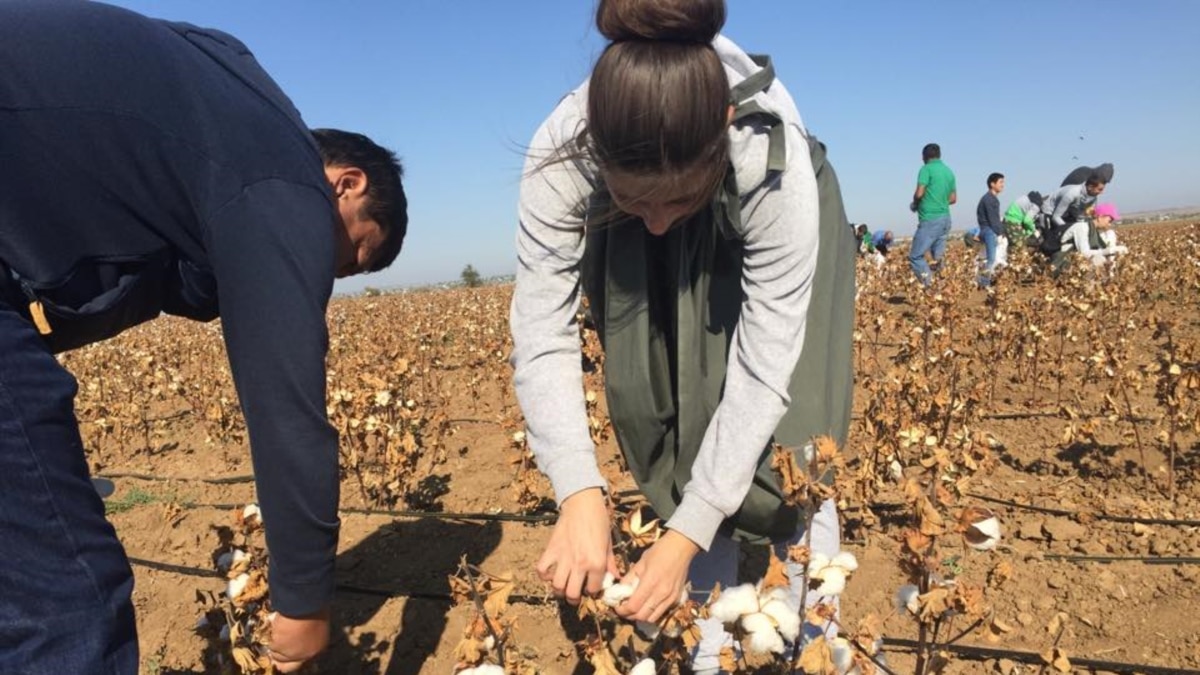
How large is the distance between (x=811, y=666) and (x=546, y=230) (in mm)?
883

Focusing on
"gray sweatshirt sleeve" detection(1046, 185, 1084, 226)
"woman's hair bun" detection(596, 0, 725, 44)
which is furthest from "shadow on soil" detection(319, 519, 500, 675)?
"gray sweatshirt sleeve" detection(1046, 185, 1084, 226)

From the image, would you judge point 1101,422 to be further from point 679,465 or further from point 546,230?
point 546,230

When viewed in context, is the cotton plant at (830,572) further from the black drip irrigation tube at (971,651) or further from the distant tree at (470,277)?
the distant tree at (470,277)

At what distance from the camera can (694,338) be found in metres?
1.67

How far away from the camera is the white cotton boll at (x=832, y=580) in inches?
47.9

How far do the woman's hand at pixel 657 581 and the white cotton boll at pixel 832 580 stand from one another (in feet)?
0.83

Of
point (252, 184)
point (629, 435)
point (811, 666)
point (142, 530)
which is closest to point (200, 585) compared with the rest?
point (142, 530)

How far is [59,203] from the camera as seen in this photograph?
121 cm

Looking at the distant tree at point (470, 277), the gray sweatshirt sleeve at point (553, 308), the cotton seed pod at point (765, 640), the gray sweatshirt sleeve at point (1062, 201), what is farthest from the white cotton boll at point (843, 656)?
the distant tree at point (470, 277)

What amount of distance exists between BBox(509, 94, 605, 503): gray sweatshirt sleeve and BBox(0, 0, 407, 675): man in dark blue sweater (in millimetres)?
378

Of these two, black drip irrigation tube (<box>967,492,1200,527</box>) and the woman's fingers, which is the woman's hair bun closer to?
the woman's fingers

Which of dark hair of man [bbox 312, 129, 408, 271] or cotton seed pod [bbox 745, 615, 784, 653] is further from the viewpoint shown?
dark hair of man [bbox 312, 129, 408, 271]

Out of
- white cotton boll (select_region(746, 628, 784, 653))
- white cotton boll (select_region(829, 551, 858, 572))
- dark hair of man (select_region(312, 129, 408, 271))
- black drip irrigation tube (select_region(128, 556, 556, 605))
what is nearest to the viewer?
white cotton boll (select_region(746, 628, 784, 653))

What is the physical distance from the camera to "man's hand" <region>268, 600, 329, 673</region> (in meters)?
1.52
